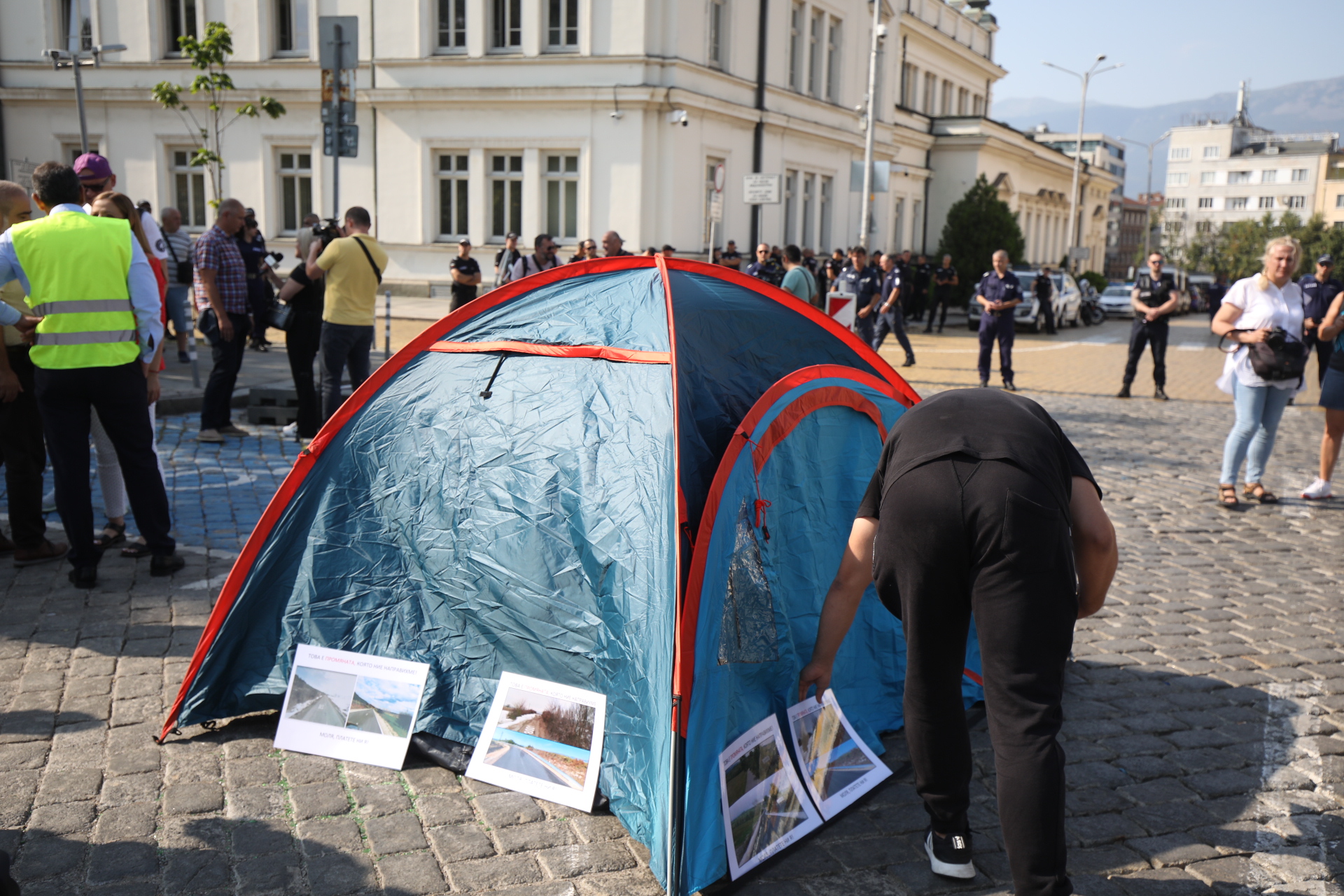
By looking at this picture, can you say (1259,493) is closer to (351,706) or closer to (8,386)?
(351,706)

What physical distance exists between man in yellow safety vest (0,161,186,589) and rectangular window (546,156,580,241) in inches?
806

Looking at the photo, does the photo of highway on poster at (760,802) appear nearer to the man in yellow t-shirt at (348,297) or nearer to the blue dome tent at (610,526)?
the blue dome tent at (610,526)

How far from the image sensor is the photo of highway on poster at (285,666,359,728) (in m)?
4.06

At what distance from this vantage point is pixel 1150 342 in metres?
14.2

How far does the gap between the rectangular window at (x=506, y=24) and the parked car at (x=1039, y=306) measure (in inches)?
489

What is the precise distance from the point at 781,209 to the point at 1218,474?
22521mm

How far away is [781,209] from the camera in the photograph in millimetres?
31047

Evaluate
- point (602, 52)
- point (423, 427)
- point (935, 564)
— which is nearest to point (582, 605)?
point (423, 427)

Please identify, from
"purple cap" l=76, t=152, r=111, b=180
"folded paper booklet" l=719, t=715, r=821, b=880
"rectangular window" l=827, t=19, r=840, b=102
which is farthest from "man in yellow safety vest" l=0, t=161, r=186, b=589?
"rectangular window" l=827, t=19, r=840, b=102

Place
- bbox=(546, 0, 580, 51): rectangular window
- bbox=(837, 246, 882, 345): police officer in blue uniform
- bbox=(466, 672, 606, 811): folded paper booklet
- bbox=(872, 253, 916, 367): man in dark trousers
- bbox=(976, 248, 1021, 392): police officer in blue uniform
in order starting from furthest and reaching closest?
1. bbox=(546, 0, 580, 51): rectangular window
2. bbox=(872, 253, 916, 367): man in dark trousers
3. bbox=(837, 246, 882, 345): police officer in blue uniform
4. bbox=(976, 248, 1021, 392): police officer in blue uniform
5. bbox=(466, 672, 606, 811): folded paper booklet

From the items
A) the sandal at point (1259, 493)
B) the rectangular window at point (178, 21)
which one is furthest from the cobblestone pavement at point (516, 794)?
the rectangular window at point (178, 21)

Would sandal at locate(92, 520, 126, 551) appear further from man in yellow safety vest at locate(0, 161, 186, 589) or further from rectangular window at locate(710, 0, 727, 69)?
rectangular window at locate(710, 0, 727, 69)

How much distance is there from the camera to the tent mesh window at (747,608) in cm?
355

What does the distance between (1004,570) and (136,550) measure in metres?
5.05
